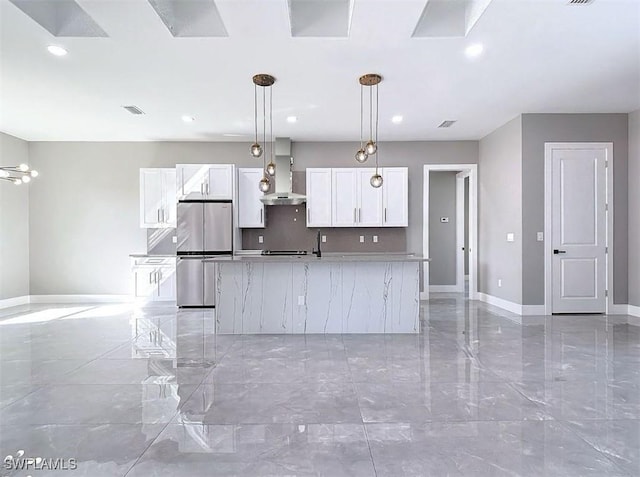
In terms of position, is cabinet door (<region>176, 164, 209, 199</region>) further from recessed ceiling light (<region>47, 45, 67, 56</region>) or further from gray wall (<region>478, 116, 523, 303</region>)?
gray wall (<region>478, 116, 523, 303</region>)

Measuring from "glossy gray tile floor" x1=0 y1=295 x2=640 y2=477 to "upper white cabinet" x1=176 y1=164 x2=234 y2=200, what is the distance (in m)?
2.80

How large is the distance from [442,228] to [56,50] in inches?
283

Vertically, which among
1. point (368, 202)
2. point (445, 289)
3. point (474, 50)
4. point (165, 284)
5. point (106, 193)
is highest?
point (474, 50)

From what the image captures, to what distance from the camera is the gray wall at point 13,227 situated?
6266mm

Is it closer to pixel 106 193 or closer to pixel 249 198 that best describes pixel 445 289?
pixel 249 198

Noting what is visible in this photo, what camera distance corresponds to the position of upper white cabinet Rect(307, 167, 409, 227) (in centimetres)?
653

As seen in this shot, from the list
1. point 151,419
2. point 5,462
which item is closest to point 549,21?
point 151,419

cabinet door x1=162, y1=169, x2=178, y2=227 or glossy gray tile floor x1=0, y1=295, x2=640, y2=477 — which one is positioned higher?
cabinet door x1=162, y1=169, x2=178, y2=227

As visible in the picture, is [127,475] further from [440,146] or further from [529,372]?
[440,146]

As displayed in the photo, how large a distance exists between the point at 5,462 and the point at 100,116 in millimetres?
5056

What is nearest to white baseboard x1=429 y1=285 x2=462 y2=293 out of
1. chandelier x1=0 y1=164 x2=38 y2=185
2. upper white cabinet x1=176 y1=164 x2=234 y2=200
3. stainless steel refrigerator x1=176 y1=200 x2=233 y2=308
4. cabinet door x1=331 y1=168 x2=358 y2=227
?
cabinet door x1=331 y1=168 x2=358 y2=227

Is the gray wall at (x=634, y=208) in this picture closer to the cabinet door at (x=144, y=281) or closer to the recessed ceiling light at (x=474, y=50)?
the recessed ceiling light at (x=474, y=50)

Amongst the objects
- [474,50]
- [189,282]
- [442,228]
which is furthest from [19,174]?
[442,228]

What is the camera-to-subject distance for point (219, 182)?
638 cm
